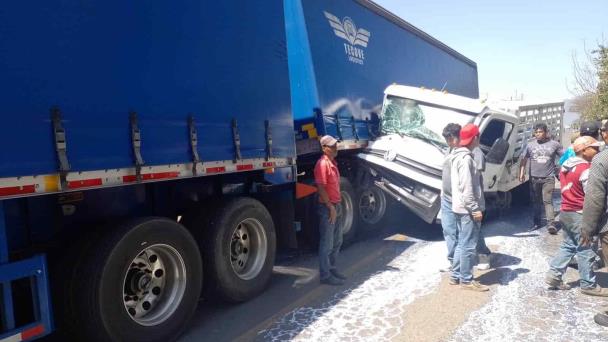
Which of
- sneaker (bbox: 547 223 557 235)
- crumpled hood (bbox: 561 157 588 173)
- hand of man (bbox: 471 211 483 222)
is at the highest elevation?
crumpled hood (bbox: 561 157 588 173)

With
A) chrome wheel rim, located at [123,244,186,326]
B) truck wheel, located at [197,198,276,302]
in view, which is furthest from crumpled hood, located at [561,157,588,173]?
chrome wheel rim, located at [123,244,186,326]

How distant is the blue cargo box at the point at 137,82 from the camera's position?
Answer: 2.63m

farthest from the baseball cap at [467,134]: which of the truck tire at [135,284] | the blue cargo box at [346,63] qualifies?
the truck tire at [135,284]

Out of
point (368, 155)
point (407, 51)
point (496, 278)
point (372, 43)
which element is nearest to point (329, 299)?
point (496, 278)

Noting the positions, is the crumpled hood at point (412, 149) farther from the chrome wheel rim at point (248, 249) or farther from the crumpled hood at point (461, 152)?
the chrome wheel rim at point (248, 249)

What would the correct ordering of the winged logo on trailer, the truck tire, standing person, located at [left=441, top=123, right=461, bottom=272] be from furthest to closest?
the winged logo on trailer < standing person, located at [left=441, top=123, right=461, bottom=272] < the truck tire

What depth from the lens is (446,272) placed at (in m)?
5.36

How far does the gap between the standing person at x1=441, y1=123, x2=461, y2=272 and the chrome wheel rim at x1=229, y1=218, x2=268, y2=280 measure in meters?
2.03

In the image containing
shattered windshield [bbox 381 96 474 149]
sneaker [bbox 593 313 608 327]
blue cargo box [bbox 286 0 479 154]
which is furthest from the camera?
shattered windshield [bbox 381 96 474 149]

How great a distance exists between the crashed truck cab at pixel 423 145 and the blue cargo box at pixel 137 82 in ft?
8.79

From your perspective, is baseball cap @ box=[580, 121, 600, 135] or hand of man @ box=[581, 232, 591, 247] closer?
hand of man @ box=[581, 232, 591, 247]

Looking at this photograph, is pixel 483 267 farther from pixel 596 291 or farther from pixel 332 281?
pixel 332 281

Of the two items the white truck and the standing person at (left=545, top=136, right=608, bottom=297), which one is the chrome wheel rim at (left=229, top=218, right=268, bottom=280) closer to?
the white truck

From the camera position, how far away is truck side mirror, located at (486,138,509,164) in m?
6.88
